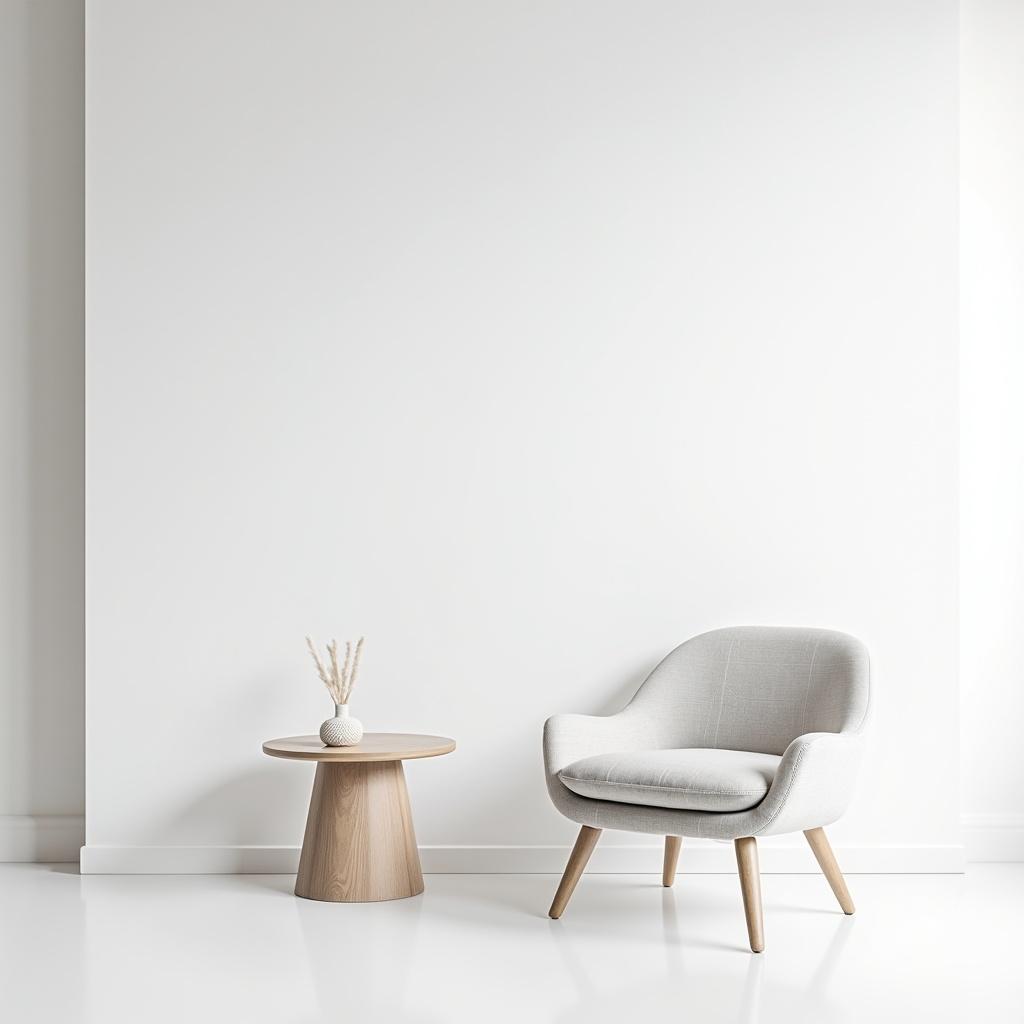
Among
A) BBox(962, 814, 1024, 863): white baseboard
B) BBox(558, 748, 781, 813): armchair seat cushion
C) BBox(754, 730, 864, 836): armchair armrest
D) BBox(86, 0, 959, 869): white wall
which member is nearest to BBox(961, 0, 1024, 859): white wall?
BBox(962, 814, 1024, 863): white baseboard

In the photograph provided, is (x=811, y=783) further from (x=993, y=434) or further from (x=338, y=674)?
(x=993, y=434)

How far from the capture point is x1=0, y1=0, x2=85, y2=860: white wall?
3.74m

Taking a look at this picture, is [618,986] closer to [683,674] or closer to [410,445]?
[683,674]

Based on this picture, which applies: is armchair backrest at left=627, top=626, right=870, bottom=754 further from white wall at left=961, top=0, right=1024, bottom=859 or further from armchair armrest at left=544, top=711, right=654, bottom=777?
white wall at left=961, top=0, right=1024, bottom=859

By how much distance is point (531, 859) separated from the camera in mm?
3518

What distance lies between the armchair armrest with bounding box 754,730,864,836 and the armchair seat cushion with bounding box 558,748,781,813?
0.05 m

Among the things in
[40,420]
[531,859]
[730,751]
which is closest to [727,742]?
[730,751]

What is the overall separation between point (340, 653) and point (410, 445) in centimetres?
65

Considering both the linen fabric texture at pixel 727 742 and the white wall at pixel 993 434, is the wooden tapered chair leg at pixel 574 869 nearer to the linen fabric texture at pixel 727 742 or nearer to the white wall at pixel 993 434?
the linen fabric texture at pixel 727 742

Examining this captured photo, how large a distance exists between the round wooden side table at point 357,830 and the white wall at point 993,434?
174cm

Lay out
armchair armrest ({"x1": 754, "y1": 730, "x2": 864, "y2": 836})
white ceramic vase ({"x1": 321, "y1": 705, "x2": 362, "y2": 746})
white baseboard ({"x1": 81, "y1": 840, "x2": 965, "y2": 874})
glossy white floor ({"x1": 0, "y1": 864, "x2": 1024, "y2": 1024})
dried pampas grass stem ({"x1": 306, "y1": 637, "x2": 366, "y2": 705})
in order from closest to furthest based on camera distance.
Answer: glossy white floor ({"x1": 0, "y1": 864, "x2": 1024, "y2": 1024})
armchair armrest ({"x1": 754, "y1": 730, "x2": 864, "y2": 836})
white ceramic vase ({"x1": 321, "y1": 705, "x2": 362, "y2": 746})
dried pampas grass stem ({"x1": 306, "y1": 637, "x2": 366, "y2": 705})
white baseboard ({"x1": 81, "y1": 840, "x2": 965, "y2": 874})

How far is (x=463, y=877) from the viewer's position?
3.47m

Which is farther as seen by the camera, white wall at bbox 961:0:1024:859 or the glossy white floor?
white wall at bbox 961:0:1024:859

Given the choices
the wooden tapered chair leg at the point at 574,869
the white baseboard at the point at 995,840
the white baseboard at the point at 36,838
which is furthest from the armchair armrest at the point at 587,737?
the white baseboard at the point at 36,838
